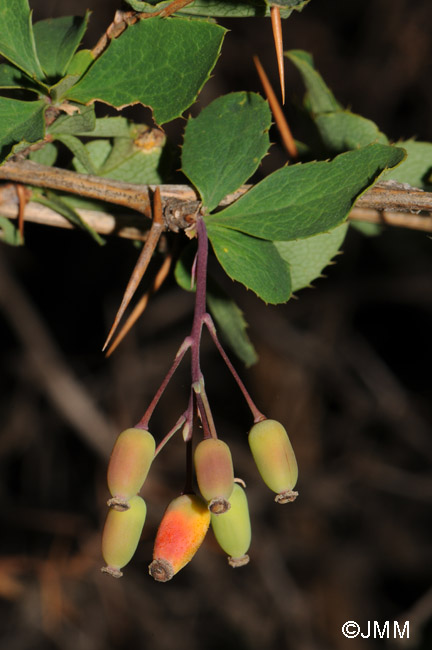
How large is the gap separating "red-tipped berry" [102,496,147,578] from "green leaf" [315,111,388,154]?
0.60 metres

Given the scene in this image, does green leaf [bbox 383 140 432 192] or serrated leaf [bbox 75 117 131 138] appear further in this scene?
green leaf [bbox 383 140 432 192]

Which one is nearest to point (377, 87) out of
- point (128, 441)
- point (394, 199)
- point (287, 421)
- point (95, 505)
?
point (287, 421)

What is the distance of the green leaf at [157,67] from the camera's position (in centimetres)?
60

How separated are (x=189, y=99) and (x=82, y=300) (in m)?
2.47

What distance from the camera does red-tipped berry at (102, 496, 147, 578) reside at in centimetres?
65

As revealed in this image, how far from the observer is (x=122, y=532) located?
0.66 meters

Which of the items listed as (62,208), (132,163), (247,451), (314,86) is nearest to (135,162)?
(132,163)

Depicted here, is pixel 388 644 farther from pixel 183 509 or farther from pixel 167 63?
pixel 167 63

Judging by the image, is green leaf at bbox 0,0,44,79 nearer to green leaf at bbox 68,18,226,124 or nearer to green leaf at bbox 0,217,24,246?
green leaf at bbox 68,18,226,124

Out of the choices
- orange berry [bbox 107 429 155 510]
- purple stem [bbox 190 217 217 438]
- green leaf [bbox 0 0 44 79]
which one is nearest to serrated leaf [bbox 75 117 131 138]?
green leaf [bbox 0 0 44 79]

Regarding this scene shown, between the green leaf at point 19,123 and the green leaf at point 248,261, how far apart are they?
211 mm

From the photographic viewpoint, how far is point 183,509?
0.65 meters

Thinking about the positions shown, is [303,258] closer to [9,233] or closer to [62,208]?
[62,208]

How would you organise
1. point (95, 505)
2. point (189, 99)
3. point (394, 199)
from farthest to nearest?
1. point (95, 505)
2. point (394, 199)
3. point (189, 99)
